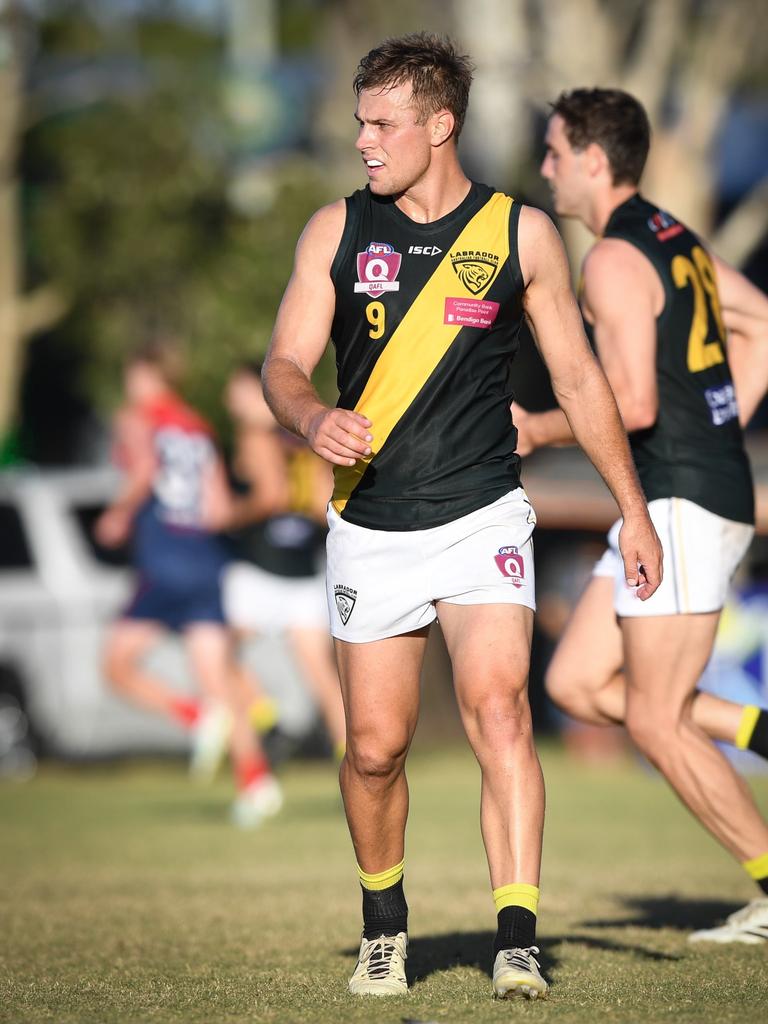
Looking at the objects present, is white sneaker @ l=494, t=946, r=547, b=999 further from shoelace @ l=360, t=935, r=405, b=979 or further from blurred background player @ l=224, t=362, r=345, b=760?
blurred background player @ l=224, t=362, r=345, b=760

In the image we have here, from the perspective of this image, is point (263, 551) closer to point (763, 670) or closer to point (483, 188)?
point (763, 670)

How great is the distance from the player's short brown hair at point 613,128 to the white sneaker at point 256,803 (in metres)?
5.87

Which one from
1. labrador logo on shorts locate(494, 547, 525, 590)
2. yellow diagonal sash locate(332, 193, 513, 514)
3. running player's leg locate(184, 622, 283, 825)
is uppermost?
yellow diagonal sash locate(332, 193, 513, 514)

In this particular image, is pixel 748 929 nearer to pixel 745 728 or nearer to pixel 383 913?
pixel 745 728

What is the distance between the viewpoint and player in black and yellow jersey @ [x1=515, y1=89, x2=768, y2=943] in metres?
5.68

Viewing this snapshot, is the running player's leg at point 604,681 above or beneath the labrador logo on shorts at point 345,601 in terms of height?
beneath

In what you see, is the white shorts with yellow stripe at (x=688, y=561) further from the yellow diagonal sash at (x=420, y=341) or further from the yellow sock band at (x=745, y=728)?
the yellow diagonal sash at (x=420, y=341)

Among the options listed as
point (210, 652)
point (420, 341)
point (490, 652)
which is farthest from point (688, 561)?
point (210, 652)

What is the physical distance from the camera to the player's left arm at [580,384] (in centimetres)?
488

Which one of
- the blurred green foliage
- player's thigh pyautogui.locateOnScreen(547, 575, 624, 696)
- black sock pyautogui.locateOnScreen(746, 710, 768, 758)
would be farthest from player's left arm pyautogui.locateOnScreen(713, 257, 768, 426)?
the blurred green foliage

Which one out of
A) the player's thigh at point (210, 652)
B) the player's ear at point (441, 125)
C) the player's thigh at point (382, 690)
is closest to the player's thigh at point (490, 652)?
the player's thigh at point (382, 690)

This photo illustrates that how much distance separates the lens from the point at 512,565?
15.8ft

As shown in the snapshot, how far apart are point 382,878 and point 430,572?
93 centimetres

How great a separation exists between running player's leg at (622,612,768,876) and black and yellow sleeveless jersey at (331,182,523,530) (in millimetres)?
1107
